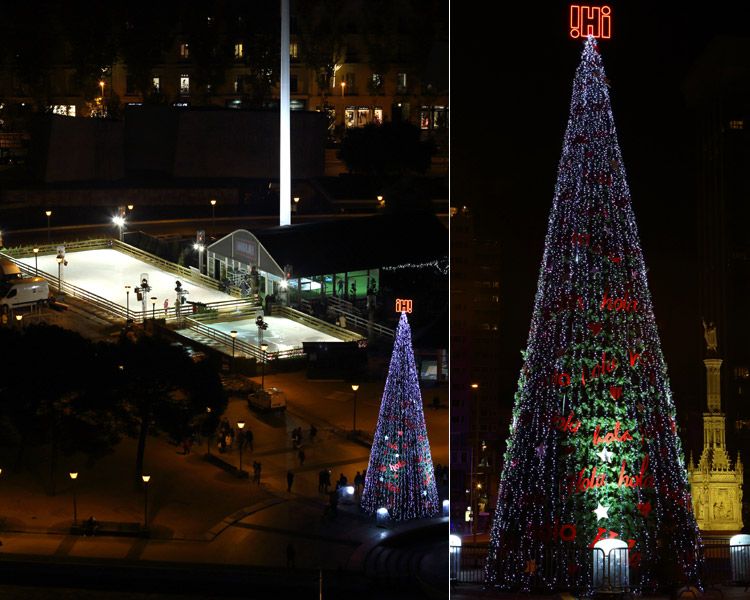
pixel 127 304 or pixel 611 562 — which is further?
pixel 127 304

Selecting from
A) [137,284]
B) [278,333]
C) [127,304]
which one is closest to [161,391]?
[278,333]

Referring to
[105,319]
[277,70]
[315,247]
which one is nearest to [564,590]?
[105,319]

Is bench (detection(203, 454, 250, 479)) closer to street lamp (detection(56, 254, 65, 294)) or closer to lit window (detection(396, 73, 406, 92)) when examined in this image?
street lamp (detection(56, 254, 65, 294))

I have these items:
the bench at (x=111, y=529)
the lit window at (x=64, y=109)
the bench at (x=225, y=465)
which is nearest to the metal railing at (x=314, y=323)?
the bench at (x=225, y=465)

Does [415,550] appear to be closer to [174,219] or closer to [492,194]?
[492,194]

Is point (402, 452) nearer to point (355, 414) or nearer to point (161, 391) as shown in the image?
point (161, 391)

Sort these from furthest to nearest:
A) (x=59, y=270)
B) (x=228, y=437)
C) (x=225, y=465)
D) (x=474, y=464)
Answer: (x=59, y=270), (x=474, y=464), (x=228, y=437), (x=225, y=465)

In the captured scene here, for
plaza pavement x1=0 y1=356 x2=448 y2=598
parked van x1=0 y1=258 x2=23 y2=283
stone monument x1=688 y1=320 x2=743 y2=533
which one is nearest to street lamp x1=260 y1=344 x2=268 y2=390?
plaza pavement x1=0 y1=356 x2=448 y2=598
